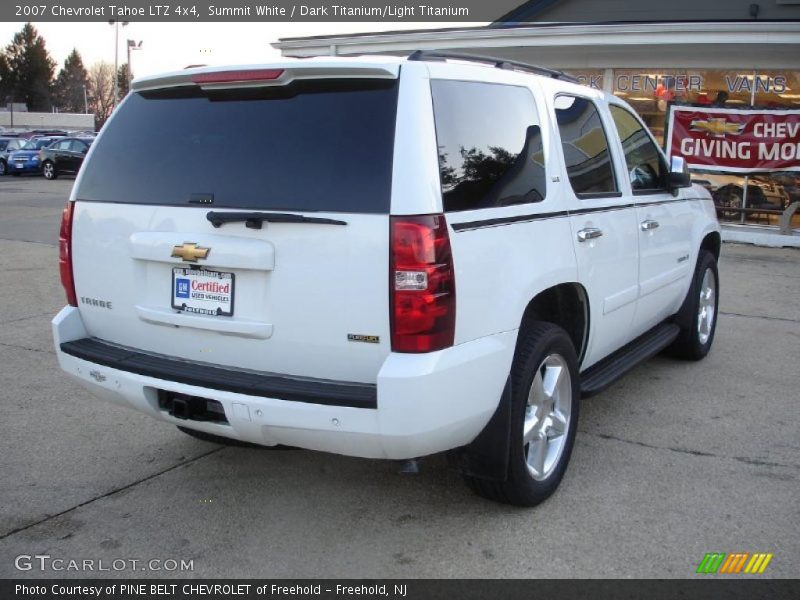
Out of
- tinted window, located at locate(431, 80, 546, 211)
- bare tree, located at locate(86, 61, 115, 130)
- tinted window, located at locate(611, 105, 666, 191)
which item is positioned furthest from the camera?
bare tree, located at locate(86, 61, 115, 130)

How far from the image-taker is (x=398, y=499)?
3963mm

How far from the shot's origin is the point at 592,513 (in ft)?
12.4

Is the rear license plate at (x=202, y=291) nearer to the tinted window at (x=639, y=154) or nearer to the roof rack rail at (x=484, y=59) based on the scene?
the roof rack rail at (x=484, y=59)

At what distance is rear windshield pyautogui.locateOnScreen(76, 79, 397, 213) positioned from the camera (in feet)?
10.4

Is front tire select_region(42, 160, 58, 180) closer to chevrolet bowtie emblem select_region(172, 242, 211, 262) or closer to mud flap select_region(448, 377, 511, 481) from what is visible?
chevrolet bowtie emblem select_region(172, 242, 211, 262)

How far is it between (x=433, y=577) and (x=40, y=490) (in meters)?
2.03

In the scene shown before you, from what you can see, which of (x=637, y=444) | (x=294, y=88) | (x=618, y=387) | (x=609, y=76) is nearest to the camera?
(x=294, y=88)

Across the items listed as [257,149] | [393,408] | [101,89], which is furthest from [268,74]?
[101,89]

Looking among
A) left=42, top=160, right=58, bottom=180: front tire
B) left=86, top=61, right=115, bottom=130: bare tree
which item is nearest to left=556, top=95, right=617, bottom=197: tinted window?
left=42, top=160, right=58, bottom=180: front tire

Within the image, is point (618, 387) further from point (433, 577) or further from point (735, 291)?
point (735, 291)

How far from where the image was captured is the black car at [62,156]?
99.1 feet

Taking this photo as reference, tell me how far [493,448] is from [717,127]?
38.3 feet

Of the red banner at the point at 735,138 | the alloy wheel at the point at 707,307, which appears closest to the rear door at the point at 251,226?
the alloy wheel at the point at 707,307
